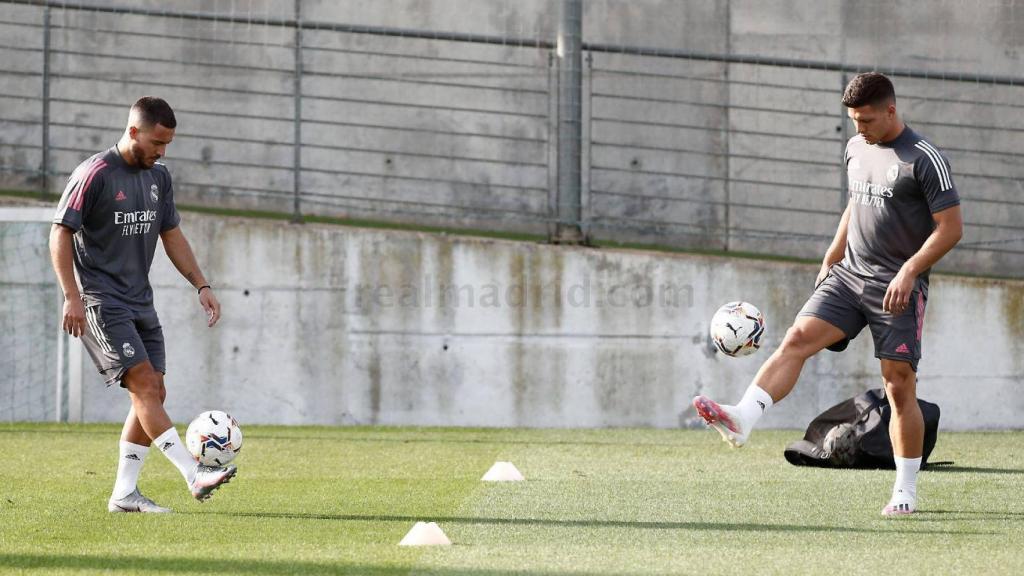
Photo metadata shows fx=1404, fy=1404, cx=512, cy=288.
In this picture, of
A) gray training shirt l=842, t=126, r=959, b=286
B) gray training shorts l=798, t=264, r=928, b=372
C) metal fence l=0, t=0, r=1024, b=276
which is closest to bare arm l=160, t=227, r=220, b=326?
gray training shorts l=798, t=264, r=928, b=372

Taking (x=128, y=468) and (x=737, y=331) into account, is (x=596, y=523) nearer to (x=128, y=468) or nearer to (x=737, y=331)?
(x=737, y=331)

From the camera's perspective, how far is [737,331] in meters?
7.27

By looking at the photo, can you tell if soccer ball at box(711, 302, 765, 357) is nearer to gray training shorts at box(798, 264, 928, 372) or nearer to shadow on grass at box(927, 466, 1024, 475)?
gray training shorts at box(798, 264, 928, 372)

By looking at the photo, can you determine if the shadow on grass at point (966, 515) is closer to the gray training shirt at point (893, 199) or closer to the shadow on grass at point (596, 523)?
the shadow on grass at point (596, 523)

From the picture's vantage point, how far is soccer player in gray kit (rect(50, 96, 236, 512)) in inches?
248

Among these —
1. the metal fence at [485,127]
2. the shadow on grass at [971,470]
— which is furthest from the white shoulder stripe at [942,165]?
the metal fence at [485,127]

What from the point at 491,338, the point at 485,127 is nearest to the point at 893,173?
the point at 491,338

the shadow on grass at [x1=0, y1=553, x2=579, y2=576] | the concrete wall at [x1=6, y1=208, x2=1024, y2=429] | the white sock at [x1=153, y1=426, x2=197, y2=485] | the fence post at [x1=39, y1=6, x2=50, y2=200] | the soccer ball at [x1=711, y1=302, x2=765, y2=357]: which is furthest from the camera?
the fence post at [x1=39, y1=6, x2=50, y2=200]

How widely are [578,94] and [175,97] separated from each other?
3754mm

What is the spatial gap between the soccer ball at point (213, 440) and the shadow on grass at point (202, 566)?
1412 millimetres

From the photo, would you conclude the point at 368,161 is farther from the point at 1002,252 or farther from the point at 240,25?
the point at 1002,252

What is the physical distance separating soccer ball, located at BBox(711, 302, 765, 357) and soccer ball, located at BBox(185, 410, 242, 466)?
2526mm

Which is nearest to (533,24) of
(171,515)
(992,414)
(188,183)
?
(188,183)

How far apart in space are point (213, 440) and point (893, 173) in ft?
10.8
